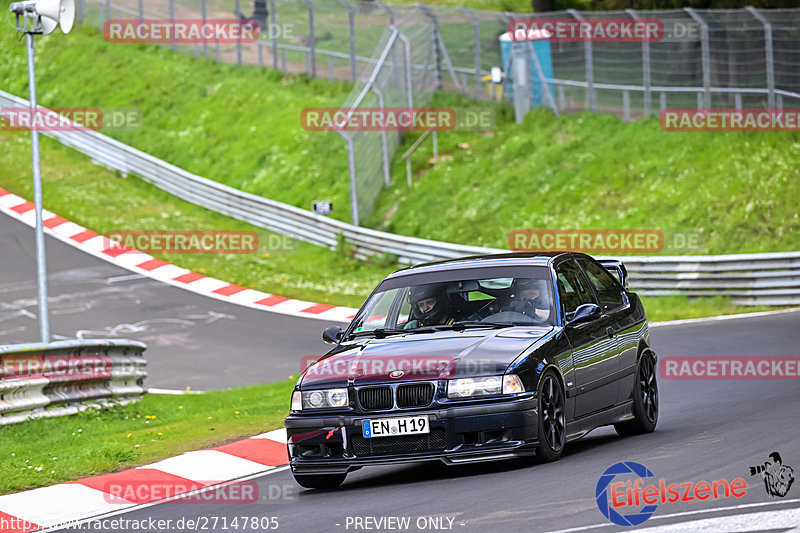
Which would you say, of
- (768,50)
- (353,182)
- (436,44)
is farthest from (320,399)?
(436,44)

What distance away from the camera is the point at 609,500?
7.16 metres

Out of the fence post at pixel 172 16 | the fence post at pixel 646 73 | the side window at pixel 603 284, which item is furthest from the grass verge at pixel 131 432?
the fence post at pixel 172 16

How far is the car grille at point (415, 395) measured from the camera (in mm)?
8391

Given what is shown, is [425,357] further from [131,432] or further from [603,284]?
[131,432]

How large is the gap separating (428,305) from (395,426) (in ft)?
4.78

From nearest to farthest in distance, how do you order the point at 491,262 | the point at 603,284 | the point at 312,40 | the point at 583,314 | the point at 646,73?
the point at 583,314, the point at 491,262, the point at 603,284, the point at 646,73, the point at 312,40

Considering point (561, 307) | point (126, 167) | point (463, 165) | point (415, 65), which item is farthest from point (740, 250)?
point (126, 167)

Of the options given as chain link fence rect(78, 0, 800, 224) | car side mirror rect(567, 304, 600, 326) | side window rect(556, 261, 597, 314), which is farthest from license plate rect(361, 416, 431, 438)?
chain link fence rect(78, 0, 800, 224)

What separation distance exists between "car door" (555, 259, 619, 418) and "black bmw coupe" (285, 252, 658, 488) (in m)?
0.01

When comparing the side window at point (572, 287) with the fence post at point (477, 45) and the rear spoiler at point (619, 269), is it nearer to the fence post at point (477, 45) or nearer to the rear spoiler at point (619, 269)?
the rear spoiler at point (619, 269)

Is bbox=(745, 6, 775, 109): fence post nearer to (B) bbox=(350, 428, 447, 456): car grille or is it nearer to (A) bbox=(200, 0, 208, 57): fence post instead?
(A) bbox=(200, 0, 208, 57): fence post

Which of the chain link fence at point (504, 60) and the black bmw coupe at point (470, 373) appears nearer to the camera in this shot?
the black bmw coupe at point (470, 373)

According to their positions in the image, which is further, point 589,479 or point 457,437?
point 457,437

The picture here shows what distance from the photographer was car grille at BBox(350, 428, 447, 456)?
835cm
